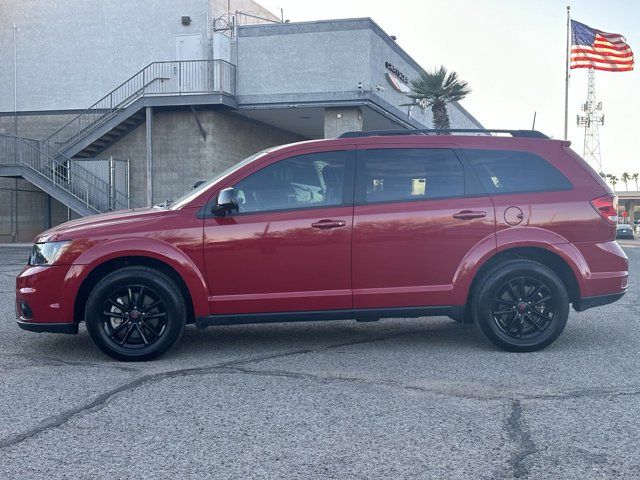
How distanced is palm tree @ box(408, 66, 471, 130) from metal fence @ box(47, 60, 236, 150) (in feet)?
28.1

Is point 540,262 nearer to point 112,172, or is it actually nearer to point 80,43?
point 112,172

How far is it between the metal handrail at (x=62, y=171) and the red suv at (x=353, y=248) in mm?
18902

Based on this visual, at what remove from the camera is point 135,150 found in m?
26.2

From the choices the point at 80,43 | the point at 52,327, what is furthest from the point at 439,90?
the point at 52,327

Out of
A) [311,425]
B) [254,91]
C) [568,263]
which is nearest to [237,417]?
[311,425]

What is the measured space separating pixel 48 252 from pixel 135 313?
0.89m

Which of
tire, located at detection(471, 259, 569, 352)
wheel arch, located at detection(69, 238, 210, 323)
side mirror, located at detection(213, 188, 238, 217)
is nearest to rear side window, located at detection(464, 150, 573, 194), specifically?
tire, located at detection(471, 259, 569, 352)

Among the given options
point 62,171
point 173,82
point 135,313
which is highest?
point 173,82

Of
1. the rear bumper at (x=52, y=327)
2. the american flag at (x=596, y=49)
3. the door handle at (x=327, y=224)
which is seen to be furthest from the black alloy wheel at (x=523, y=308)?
the american flag at (x=596, y=49)

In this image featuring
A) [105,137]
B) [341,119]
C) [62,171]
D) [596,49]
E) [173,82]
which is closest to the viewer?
[62,171]

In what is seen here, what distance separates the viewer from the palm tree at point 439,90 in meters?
29.5

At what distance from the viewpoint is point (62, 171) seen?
24984 millimetres

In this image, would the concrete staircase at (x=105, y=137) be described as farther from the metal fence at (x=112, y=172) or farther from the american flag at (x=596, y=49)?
the american flag at (x=596, y=49)

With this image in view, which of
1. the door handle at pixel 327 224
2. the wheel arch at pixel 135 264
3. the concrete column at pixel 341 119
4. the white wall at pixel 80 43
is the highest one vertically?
the white wall at pixel 80 43
